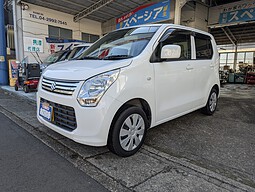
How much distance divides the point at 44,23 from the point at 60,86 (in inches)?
382

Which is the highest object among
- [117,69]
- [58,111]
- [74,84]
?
[117,69]

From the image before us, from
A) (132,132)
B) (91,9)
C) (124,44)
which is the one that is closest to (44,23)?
(91,9)

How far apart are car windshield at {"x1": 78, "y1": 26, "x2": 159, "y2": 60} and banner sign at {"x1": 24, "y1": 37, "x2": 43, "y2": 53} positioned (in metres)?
8.10

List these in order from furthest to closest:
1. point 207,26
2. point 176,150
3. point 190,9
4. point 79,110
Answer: point 207,26, point 190,9, point 176,150, point 79,110

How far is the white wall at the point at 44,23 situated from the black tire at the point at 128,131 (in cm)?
944

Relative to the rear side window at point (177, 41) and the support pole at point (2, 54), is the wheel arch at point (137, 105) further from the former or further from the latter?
the support pole at point (2, 54)

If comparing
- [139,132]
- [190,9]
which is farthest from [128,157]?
[190,9]

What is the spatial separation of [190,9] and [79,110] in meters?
9.29

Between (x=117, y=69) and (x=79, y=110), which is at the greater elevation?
(x=117, y=69)

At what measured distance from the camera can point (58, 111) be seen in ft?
7.74

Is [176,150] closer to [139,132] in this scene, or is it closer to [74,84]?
[139,132]

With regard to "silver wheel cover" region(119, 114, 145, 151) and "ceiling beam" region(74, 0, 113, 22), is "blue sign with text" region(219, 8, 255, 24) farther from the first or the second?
"silver wheel cover" region(119, 114, 145, 151)

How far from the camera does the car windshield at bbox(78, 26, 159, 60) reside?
2602 millimetres

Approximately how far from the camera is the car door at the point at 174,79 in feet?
8.74
